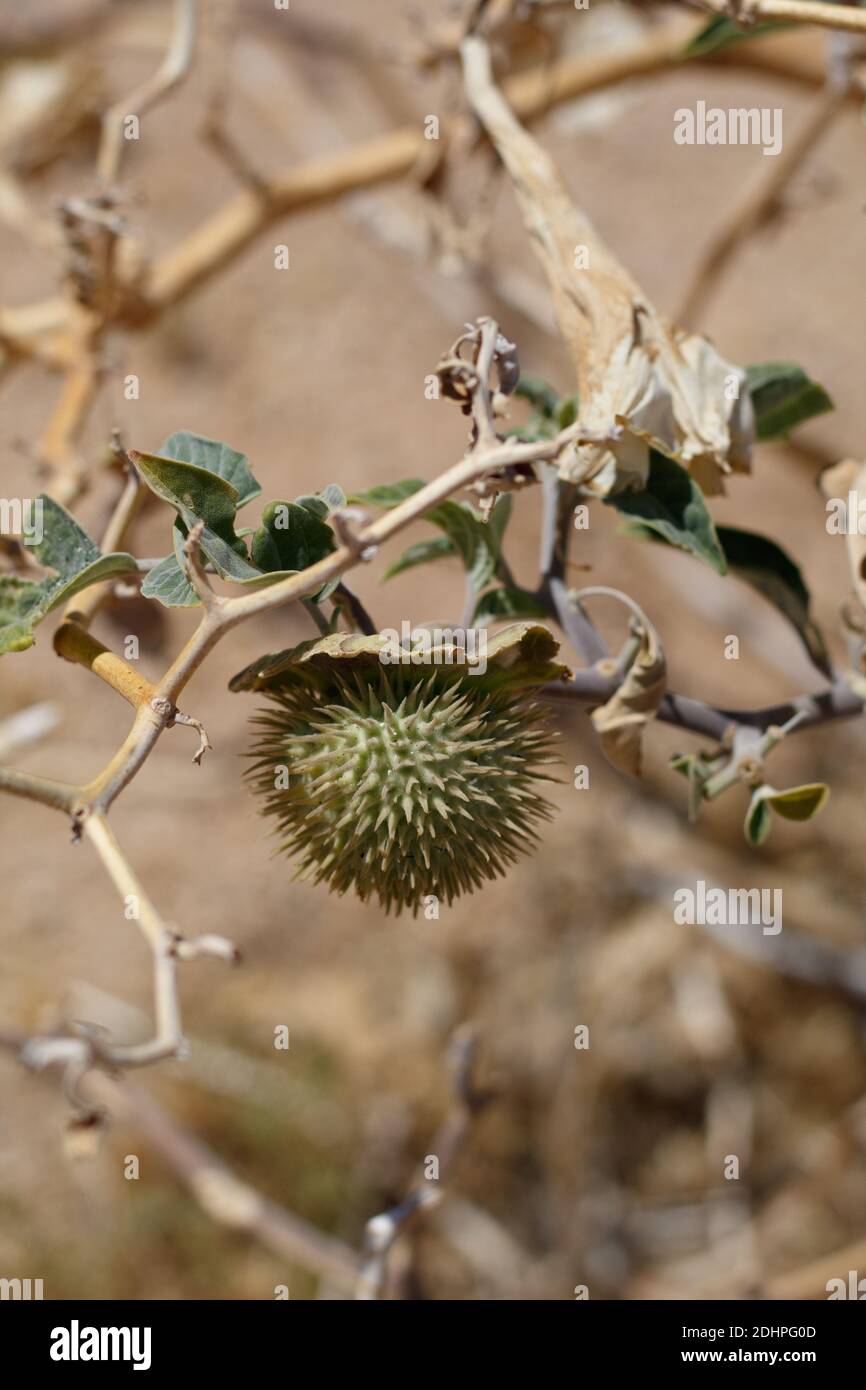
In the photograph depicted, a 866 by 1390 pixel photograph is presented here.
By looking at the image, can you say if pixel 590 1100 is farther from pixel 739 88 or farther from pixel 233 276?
pixel 739 88

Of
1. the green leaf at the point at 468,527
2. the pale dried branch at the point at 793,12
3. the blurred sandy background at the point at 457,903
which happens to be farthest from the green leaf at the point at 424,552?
the blurred sandy background at the point at 457,903

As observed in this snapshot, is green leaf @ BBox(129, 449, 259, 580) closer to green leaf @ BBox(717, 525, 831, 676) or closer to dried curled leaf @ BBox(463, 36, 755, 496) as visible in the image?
dried curled leaf @ BBox(463, 36, 755, 496)

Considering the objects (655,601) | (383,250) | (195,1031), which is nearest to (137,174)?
(383,250)

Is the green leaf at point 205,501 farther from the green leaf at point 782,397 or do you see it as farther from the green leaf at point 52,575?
the green leaf at point 782,397

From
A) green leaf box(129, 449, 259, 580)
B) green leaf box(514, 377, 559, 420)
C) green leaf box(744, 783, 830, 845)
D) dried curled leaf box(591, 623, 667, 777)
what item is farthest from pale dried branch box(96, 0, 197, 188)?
green leaf box(744, 783, 830, 845)

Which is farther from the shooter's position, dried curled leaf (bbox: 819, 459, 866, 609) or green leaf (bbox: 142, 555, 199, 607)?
dried curled leaf (bbox: 819, 459, 866, 609)
